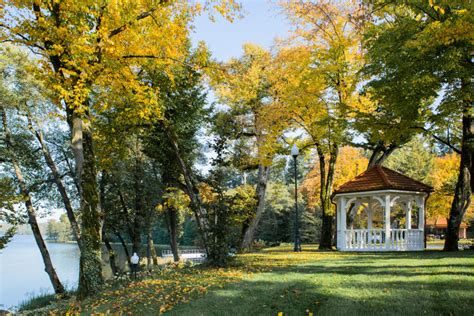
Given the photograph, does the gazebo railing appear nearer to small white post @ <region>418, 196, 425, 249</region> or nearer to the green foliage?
small white post @ <region>418, 196, 425, 249</region>

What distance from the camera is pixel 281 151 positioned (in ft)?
56.8

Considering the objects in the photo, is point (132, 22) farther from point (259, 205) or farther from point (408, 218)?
point (408, 218)

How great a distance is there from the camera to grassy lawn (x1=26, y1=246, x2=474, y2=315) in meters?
5.07

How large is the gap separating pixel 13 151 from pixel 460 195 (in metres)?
17.8

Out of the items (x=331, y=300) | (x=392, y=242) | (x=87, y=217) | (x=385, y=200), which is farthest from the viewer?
(x=385, y=200)

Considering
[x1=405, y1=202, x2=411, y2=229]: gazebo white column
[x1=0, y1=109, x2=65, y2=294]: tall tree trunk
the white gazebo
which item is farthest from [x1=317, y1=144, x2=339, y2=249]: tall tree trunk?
[x1=0, y1=109, x2=65, y2=294]: tall tree trunk

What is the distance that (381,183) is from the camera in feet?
48.0

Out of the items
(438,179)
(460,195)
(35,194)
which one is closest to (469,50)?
(460,195)

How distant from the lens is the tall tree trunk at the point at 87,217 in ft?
30.1

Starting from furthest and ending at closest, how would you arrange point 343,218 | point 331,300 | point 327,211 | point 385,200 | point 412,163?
point 412,163, point 327,211, point 343,218, point 385,200, point 331,300

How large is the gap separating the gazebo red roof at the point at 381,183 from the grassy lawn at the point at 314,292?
636cm

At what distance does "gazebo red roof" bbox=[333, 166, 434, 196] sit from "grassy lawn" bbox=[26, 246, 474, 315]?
6.36m

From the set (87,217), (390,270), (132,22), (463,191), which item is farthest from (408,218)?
(132,22)

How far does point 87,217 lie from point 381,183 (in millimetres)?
10625
